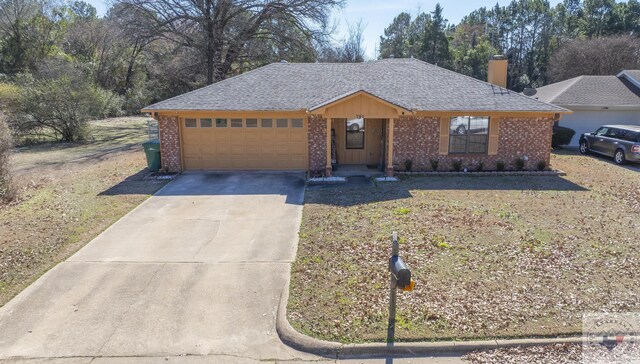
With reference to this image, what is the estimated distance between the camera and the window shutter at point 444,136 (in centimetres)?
1645

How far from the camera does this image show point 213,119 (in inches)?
658

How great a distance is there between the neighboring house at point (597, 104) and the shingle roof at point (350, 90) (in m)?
8.38

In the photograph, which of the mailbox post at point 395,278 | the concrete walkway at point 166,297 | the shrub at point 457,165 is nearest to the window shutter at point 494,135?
the shrub at point 457,165

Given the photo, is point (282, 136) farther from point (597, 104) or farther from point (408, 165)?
point (597, 104)

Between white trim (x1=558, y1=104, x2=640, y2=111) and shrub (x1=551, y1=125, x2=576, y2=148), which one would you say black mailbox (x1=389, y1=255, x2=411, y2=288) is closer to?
shrub (x1=551, y1=125, x2=576, y2=148)

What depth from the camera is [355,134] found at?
59.0ft

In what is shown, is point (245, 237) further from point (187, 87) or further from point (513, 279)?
point (187, 87)

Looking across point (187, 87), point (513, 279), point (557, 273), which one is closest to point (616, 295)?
point (557, 273)

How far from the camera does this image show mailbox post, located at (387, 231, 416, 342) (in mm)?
5637

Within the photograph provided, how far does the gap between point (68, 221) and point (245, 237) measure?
467cm

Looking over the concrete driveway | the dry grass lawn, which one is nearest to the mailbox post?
the concrete driveway

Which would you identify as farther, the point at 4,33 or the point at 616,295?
the point at 4,33

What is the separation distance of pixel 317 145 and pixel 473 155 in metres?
6.01

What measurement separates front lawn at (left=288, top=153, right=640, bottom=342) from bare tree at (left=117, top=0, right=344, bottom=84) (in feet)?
70.4
